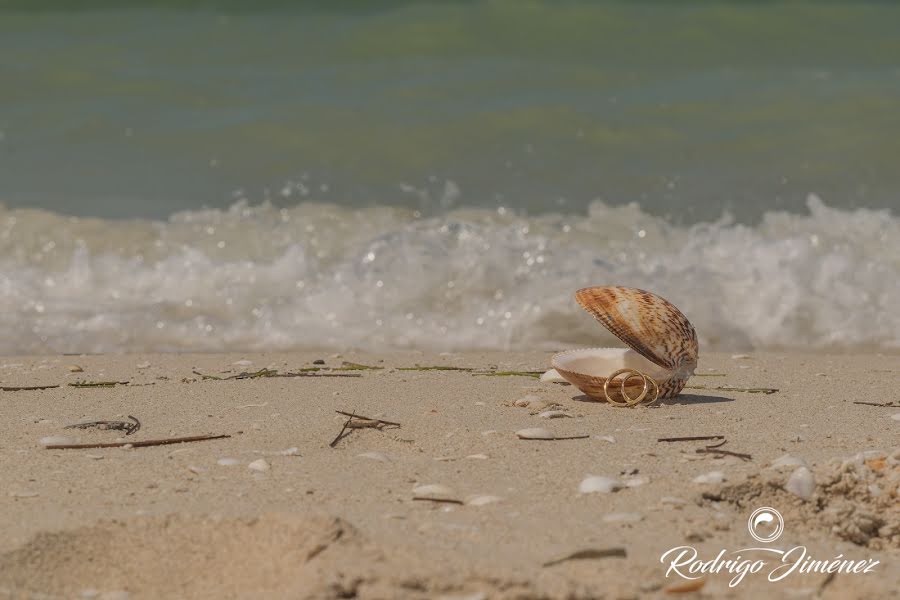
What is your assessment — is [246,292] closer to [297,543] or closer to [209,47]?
[297,543]

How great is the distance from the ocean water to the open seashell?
1.76 metres

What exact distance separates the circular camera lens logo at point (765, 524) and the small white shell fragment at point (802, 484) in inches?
2.8

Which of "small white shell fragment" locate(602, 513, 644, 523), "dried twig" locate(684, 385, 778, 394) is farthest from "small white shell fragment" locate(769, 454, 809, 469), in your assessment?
"dried twig" locate(684, 385, 778, 394)

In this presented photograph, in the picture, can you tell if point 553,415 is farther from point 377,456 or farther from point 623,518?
point 623,518

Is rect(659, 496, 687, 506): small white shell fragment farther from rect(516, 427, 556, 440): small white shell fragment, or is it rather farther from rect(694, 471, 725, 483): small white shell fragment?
rect(516, 427, 556, 440): small white shell fragment

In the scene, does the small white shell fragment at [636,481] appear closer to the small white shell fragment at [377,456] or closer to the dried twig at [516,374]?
the small white shell fragment at [377,456]

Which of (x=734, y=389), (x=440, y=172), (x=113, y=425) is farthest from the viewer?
(x=440, y=172)

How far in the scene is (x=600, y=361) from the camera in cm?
325

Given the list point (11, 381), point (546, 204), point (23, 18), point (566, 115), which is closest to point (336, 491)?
point (11, 381)

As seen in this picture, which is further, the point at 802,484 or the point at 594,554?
the point at 802,484

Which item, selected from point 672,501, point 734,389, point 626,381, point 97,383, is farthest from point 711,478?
point 97,383

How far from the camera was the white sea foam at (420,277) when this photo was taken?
16.5 feet

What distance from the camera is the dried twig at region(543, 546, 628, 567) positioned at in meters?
1.71

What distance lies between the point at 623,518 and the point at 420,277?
3612mm
